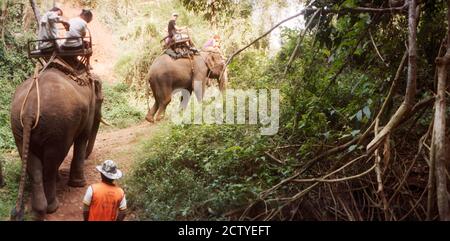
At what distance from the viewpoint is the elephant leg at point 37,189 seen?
167 inches

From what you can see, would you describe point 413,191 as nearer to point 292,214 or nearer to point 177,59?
point 292,214

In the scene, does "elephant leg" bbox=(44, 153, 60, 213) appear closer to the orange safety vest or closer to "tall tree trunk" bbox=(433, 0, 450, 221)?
the orange safety vest

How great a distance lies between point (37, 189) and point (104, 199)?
119 centimetres

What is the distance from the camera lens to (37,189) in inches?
168

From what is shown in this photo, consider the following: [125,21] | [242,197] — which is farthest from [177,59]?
[242,197]

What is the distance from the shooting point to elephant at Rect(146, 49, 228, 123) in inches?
304

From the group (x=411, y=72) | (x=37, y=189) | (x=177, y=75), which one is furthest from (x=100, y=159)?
(x=411, y=72)

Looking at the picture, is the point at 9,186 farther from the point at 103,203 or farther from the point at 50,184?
the point at 103,203

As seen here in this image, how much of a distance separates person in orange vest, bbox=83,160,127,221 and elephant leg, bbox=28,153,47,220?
3.43 feet

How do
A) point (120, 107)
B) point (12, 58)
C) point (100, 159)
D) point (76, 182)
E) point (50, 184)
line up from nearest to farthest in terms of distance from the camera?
point (50, 184) < point (76, 182) < point (100, 159) < point (12, 58) < point (120, 107)

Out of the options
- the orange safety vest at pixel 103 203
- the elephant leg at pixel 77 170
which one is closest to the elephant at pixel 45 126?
the elephant leg at pixel 77 170

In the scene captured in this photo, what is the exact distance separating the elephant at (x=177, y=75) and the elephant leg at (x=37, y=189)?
349 cm

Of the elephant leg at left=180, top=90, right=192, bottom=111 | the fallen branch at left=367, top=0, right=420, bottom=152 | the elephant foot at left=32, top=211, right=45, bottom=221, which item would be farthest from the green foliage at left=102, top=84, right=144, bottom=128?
the fallen branch at left=367, top=0, right=420, bottom=152

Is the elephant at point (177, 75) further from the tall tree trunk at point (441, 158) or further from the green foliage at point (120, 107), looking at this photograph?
the tall tree trunk at point (441, 158)
